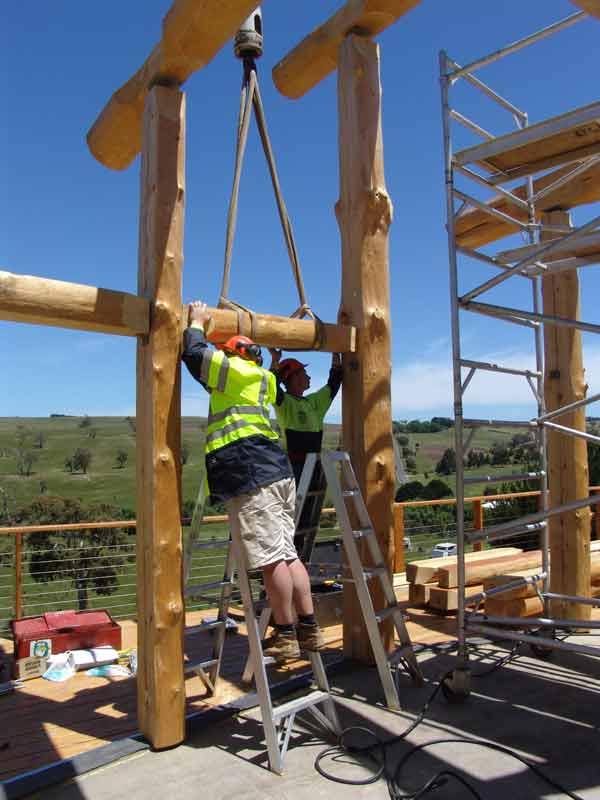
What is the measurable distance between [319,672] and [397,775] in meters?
0.68

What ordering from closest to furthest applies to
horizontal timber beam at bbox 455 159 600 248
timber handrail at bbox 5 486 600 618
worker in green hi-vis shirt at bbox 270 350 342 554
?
worker in green hi-vis shirt at bbox 270 350 342 554, timber handrail at bbox 5 486 600 618, horizontal timber beam at bbox 455 159 600 248

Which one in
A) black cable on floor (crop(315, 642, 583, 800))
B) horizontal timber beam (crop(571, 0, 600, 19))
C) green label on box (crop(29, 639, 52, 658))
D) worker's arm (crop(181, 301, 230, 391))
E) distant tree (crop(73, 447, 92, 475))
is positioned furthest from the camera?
distant tree (crop(73, 447, 92, 475))

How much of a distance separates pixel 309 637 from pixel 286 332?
6.20ft

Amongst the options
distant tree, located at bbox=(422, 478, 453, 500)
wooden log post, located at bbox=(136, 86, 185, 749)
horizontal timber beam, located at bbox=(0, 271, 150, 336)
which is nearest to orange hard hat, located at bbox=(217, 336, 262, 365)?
wooden log post, located at bbox=(136, 86, 185, 749)

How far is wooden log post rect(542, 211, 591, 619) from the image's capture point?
18.2ft

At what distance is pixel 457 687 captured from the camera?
3871mm

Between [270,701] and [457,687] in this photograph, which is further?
[457,687]

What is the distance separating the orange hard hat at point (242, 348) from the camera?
12.0ft

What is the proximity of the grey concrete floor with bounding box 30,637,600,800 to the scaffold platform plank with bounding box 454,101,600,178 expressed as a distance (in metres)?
3.30

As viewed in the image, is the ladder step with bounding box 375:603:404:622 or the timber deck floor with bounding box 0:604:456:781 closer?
the timber deck floor with bounding box 0:604:456:781

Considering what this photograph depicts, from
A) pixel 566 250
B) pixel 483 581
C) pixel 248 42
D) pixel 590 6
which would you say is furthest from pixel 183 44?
pixel 483 581

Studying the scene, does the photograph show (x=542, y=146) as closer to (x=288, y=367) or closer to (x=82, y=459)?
(x=288, y=367)

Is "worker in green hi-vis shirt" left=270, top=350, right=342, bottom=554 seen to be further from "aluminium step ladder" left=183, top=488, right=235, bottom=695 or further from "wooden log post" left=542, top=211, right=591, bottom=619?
"wooden log post" left=542, top=211, right=591, bottom=619

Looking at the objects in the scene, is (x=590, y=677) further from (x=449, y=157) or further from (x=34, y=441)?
(x=34, y=441)
